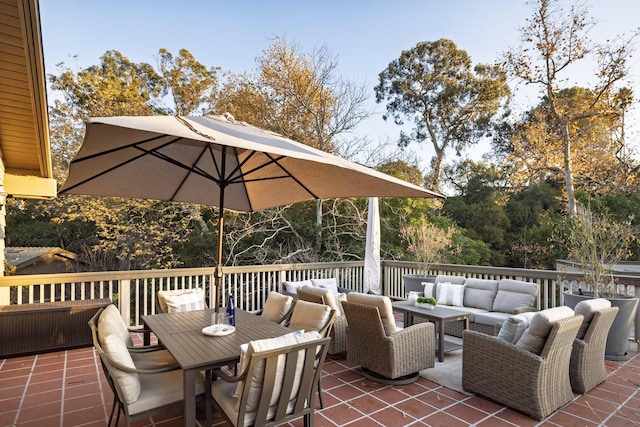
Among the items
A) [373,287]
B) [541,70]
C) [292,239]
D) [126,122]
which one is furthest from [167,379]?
[541,70]

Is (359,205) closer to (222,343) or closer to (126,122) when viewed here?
(222,343)

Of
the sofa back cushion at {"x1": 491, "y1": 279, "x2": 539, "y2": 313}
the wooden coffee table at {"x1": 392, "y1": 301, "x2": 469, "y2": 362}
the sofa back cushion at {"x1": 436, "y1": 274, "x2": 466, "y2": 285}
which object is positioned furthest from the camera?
the sofa back cushion at {"x1": 436, "y1": 274, "x2": 466, "y2": 285}

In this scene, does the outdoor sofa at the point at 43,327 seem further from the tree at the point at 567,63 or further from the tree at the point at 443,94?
the tree at the point at 443,94

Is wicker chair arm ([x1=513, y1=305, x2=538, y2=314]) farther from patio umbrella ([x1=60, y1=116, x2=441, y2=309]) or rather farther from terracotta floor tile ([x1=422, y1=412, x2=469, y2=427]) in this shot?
patio umbrella ([x1=60, y1=116, x2=441, y2=309])

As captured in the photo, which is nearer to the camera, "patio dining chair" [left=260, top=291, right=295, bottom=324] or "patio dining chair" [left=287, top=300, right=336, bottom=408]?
"patio dining chair" [left=287, top=300, right=336, bottom=408]

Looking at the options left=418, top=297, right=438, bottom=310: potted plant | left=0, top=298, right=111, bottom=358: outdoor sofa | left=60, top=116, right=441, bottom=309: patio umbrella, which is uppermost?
left=60, top=116, right=441, bottom=309: patio umbrella

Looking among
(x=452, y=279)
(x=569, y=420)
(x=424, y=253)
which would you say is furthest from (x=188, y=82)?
(x=569, y=420)

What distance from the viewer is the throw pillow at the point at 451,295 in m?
5.52

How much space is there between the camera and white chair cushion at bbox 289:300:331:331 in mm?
3193

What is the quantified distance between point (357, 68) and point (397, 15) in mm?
1665

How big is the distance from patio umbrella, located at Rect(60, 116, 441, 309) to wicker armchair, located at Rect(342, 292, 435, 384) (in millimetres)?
1160

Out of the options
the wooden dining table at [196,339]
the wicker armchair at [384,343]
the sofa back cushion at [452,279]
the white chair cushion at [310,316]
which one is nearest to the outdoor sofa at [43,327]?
the wooden dining table at [196,339]

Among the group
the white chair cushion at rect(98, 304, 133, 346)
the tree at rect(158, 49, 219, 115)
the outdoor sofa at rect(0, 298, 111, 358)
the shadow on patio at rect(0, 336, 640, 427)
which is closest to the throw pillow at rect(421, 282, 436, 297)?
the shadow on patio at rect(0, 336, 640, 427)

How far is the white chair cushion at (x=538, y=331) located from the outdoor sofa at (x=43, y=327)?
488 cm
